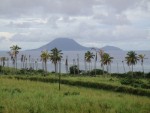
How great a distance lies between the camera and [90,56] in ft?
451

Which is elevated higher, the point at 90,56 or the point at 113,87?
the point at 90,56

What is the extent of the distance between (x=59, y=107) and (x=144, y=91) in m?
36.7

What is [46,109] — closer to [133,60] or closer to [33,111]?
[33,111]

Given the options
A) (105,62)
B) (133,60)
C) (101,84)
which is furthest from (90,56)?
(101,84)

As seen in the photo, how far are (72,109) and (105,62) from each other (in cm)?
10939

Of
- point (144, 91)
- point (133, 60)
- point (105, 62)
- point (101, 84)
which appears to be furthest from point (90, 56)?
point (144, 91)

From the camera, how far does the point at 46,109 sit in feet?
72.0

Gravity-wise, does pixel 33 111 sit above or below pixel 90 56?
below

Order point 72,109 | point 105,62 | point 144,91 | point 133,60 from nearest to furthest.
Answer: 1. point 72,109
2. point 144,91
3. point 133,60
4. point 105,62

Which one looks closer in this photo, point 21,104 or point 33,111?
point 33,111

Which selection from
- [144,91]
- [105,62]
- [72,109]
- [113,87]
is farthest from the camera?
[105,62]

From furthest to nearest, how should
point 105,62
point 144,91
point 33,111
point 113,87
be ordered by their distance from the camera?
point 105,62, point 113,87, point 144,91, point 33,111

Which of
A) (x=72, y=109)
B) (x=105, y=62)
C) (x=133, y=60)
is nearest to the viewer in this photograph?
(x=72, y=109)

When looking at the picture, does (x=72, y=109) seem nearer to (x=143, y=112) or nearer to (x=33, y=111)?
(x=33, y=111)
